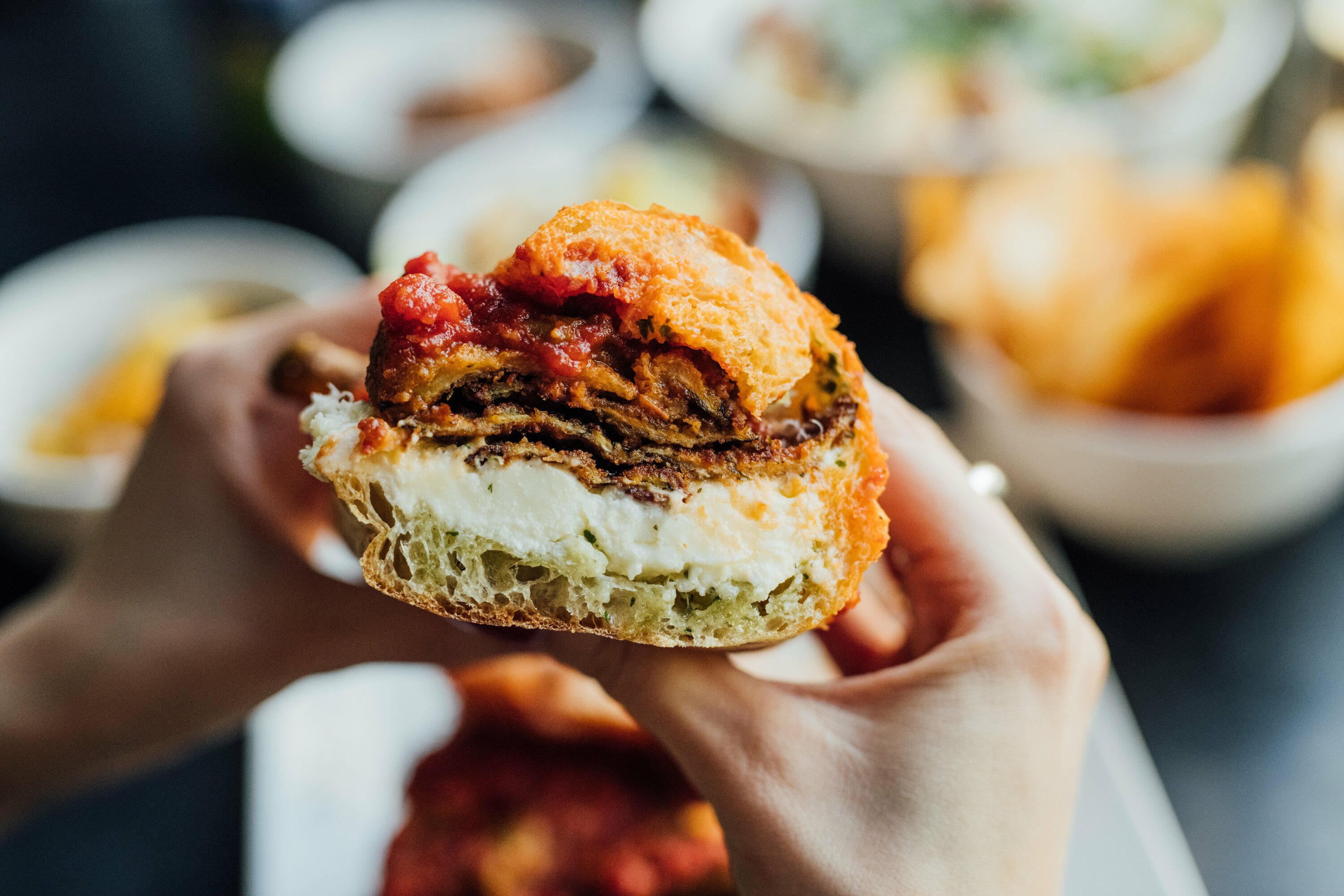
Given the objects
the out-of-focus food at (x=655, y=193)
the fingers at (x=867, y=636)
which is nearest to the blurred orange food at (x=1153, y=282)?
the out-of-focus food at (x=655, y=193)

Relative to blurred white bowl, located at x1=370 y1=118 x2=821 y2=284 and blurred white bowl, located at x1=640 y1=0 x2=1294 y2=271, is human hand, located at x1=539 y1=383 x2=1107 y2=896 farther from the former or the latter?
blurred white bowl, located at x1=640 y1=0 x2=1294 y2=271

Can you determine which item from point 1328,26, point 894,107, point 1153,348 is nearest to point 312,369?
point 1153,348

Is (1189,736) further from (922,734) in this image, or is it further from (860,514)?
(860,514)

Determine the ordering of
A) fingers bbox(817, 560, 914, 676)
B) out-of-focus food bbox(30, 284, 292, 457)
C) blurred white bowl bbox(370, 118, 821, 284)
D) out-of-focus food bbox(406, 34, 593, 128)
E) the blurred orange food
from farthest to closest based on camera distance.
Answer: out-of-focus food bbox(406, 34, 593, 128) → blurred white bowl bbox(370, 118, 821, 284) → out-of-focus food bbox(30, 284, 292, 457) → the blurred orange food → fingers bbox(817, 560, 914, 676)

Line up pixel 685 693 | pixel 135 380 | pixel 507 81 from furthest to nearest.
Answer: pixel 507 81 < pixel 135 380 < pixel 685 693

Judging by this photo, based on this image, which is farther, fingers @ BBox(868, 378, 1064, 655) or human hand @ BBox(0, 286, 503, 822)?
human hand @ BBox(0, 286, 503, 822)

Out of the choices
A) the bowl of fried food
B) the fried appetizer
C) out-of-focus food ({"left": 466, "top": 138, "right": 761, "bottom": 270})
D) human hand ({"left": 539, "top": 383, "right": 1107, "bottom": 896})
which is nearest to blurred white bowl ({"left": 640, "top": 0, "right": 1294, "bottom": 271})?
out-of-focus food ({"left": 466, "top": 138, "right": 761, "bottom": 270})

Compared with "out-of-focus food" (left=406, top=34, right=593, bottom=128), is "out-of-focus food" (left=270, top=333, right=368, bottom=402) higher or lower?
higher
